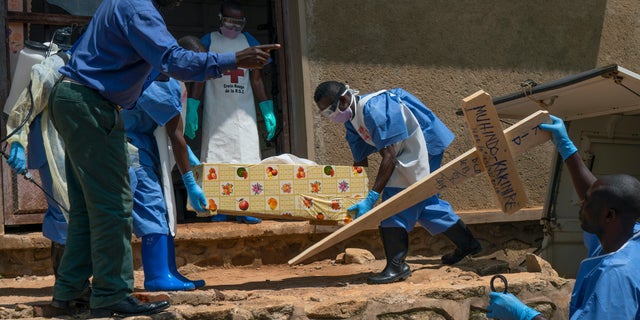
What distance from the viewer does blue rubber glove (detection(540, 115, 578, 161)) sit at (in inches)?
173

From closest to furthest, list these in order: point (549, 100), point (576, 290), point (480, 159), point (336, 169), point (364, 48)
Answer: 1. point (576, 290)
2. point (480, 159)
3. point (336, 169)
4. point (549, 100)
5. point (364, 48)

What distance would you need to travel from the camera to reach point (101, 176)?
4391mm

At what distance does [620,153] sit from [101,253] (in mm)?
4644

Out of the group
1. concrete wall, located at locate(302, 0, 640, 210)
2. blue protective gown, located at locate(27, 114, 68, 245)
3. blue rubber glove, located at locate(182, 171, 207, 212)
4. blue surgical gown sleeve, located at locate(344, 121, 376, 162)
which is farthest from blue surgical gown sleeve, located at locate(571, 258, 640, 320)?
concrete wall, located at locate(302, 0, 640, 210)

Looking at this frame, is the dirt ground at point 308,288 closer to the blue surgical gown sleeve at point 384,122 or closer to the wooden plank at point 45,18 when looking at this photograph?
the blue surgical gown sleeve at point 384,122

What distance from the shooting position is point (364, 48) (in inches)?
322

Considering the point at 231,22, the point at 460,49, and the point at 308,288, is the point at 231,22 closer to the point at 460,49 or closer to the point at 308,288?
the point at 460,49

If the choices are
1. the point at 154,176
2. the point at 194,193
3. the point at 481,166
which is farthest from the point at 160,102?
the point at 481,166

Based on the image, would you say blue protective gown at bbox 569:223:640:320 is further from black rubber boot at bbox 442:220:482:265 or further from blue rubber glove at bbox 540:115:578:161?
black rubber boot at bbox 442:220:482:265

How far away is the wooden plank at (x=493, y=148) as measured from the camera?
5.15 m

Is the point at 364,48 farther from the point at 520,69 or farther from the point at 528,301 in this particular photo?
the point at 528,301

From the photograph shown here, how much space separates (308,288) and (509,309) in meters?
2.45

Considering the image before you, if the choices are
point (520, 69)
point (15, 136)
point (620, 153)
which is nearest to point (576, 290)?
point (15, 136)

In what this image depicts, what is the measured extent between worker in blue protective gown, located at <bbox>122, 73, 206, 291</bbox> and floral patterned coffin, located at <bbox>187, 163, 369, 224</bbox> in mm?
196
